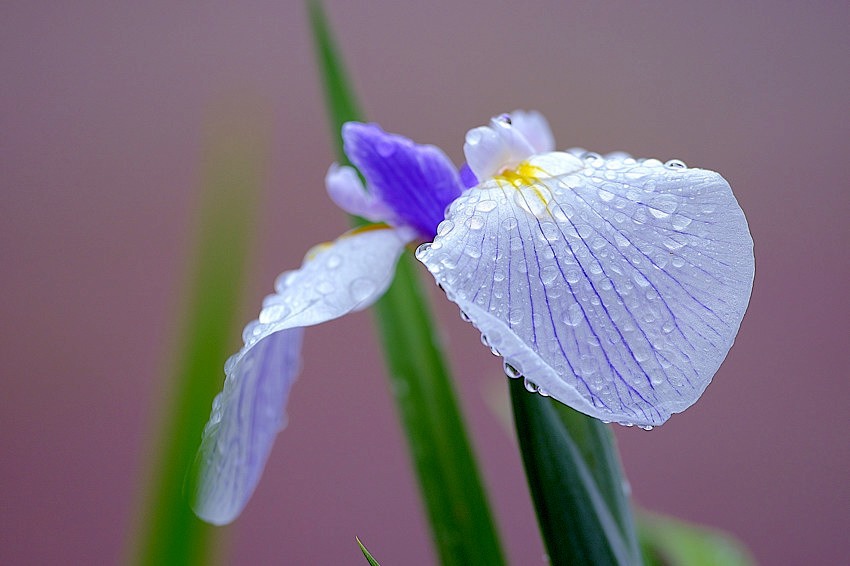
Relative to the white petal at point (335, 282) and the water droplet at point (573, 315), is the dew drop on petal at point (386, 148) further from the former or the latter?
the water droplet at point (573, 315)

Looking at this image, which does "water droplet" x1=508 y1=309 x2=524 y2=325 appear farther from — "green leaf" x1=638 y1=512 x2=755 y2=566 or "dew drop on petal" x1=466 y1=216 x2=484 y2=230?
"green leaf" x1=638 y1=512 x2=755 y2=566

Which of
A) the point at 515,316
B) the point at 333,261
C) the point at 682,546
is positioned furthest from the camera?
the point at 682,546

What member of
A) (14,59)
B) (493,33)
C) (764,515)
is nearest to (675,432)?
(764,515)

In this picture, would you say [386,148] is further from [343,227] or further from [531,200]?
[343,227]

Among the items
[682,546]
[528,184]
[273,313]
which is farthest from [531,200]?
[682,546]

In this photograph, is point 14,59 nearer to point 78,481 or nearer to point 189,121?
point 189,121

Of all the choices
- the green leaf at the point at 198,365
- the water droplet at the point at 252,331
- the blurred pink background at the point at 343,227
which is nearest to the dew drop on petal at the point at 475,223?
the water droplet at the point at 252,331
